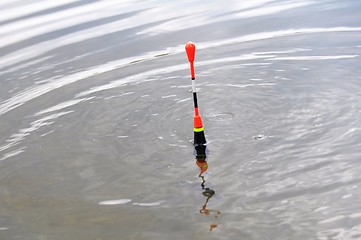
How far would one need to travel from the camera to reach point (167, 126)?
7855 millimetres

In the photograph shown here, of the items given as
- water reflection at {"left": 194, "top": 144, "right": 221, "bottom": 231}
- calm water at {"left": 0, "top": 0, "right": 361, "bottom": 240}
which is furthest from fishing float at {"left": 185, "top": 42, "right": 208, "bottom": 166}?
calm water at {"left": 0, "top": 0, "right": 361, "bottom": 240}

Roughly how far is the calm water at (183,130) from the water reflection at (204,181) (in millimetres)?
30

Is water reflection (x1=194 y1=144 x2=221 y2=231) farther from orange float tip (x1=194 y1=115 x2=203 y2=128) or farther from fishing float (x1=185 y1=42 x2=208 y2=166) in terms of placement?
orange float tip (x1=194 y1=115 x2=203 y2=128)

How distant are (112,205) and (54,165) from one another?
1460 mm

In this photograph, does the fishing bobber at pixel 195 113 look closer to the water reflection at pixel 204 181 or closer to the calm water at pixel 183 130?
the water reflection at pixel 204 181

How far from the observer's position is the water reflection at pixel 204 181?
5777 millimetres

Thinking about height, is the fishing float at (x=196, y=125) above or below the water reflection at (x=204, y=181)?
above

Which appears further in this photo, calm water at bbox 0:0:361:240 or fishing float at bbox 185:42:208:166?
fishing float at bbox 185:42:208:166

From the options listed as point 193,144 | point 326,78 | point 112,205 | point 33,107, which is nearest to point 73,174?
point 112,205

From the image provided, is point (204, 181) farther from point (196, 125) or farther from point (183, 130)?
point (183, 130)

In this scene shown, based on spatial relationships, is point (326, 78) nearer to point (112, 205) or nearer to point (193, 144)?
point (193, 144)

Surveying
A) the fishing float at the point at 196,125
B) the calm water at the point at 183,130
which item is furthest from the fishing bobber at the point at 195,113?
the calm water at the point at 183,130

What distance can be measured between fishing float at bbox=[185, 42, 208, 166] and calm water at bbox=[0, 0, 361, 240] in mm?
119

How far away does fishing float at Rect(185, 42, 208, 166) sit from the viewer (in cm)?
693
